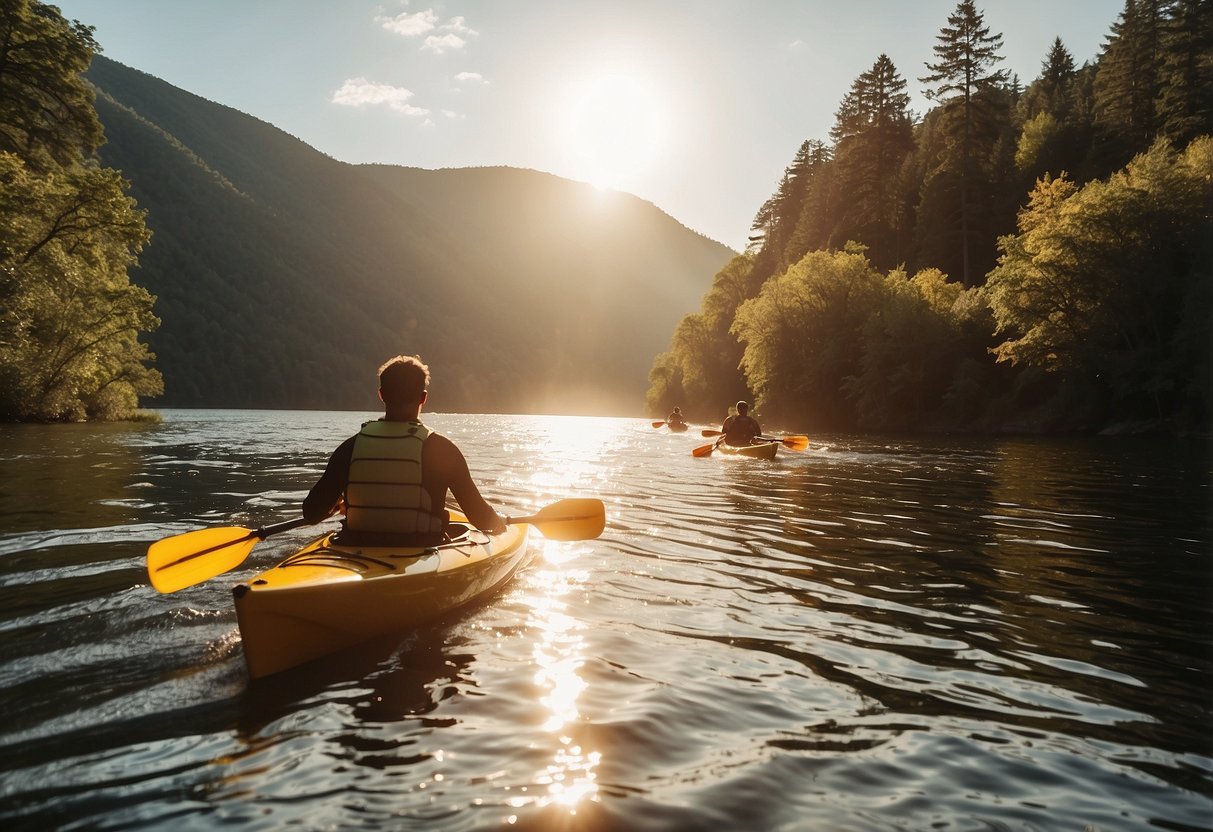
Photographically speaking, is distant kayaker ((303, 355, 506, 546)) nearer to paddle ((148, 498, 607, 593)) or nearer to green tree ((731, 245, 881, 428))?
paddle ((148, 498, 607, 593))

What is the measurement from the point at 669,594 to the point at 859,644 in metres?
1.75

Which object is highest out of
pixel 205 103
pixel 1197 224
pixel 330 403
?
pixel 205 103

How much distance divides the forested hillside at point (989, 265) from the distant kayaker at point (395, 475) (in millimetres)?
32715

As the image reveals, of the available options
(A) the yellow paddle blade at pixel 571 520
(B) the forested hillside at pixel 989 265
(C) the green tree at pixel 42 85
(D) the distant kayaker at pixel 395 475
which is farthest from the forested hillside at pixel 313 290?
(D) the distant kayaker at pixel 395 475

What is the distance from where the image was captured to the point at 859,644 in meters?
4.95

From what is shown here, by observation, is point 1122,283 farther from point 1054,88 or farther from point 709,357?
point 1054,88

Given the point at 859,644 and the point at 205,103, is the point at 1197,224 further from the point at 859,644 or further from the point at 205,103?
the point at 205,103

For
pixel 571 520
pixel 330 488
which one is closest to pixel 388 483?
pixel 330 488

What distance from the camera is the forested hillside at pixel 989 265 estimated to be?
31891 millimetres

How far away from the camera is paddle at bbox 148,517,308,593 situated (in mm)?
5027

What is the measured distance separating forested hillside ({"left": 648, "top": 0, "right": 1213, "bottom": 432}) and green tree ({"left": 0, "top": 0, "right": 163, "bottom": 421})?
3394 cm

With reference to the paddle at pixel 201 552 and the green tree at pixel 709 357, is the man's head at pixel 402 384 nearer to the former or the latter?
the paddle at pixel 201 552

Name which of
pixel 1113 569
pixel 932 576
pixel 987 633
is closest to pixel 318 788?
pixel 987 633

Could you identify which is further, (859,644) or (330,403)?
(330,403)
